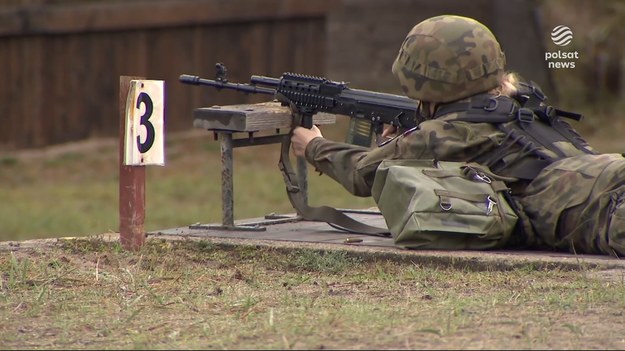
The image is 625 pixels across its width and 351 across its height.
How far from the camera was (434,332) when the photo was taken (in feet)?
14.3

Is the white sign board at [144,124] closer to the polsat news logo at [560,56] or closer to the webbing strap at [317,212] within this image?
the webbing strap at [317,212]

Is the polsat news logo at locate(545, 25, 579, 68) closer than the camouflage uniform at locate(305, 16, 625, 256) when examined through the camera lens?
No

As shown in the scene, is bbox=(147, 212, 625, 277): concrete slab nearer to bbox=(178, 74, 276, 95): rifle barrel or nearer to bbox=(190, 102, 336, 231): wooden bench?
bbox=(190, 102, 336, 231): wooden bench

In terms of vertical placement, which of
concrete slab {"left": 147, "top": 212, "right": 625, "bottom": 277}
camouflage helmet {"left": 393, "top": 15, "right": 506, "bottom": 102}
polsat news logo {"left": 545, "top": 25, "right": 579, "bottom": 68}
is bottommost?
concrete slab {"left": 147, "top": 212, "right": 625, "bottom": 277}

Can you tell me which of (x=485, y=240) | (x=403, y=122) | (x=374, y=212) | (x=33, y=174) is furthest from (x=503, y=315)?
(x=33, y=174)

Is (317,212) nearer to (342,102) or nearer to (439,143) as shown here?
(342,102)

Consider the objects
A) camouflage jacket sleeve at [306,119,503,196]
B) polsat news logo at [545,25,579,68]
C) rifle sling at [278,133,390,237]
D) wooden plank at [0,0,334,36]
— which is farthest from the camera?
polsat news logo at [545,25,579,68]

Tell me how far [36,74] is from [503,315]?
941 centimetres

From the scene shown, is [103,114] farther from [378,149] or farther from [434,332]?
[434,332]

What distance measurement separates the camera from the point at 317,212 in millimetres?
6918

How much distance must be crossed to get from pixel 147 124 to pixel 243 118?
0.61 metres

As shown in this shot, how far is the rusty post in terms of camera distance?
624 cm

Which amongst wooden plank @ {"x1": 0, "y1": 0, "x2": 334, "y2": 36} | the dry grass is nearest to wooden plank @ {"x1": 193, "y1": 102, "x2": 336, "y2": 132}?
the dry grass

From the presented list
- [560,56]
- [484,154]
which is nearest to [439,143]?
[484,154]
